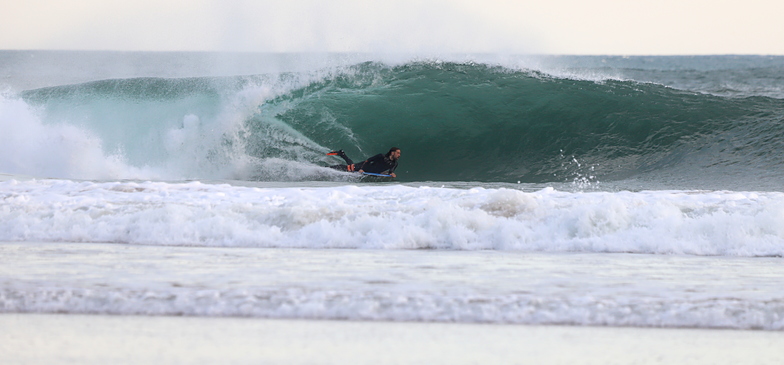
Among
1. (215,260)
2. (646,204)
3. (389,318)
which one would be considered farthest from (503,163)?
(389,318)

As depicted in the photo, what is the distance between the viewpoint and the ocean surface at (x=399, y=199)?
2.98 metres

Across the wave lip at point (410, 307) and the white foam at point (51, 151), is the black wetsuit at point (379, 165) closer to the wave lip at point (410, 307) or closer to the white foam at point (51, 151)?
the white foam at point (51, 151)

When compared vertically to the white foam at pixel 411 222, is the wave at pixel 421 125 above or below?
above

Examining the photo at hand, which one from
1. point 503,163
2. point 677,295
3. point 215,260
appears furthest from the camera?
point 503,163

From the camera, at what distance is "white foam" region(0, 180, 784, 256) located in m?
4.91

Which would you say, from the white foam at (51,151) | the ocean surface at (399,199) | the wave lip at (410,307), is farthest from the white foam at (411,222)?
the white foam at (51,151)

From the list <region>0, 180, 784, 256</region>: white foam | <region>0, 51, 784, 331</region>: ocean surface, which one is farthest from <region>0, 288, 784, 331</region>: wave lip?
<region>0, 180, 784, 256</region>: white foam

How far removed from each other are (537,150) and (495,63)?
3353 mm

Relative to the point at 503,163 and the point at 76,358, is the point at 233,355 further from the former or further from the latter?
the point at 503,163

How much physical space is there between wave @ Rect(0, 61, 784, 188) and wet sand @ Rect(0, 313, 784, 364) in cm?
721

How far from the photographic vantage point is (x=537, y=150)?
11.6 metres

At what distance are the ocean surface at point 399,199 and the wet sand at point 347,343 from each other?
0.46 feet

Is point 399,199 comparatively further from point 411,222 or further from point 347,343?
point 347,343

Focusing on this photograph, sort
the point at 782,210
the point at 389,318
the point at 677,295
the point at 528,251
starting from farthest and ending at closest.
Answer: the point at 782,210 < the point at 528,251 < the point at 677,295 < the point at 389,318
